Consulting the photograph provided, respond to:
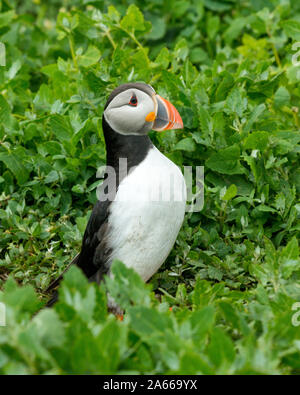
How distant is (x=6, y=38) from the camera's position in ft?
18.8

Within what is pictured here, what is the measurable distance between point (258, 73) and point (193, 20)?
2017 mm

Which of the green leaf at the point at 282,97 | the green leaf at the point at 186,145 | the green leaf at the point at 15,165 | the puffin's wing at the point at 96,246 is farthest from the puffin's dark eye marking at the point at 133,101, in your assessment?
the green leaf at the point at 282,97

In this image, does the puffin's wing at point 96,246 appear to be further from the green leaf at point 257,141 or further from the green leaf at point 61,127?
the green leaf at point 257,141

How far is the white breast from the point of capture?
3.16m

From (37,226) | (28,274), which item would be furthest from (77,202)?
(28,274)

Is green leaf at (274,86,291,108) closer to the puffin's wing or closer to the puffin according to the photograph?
the puffin

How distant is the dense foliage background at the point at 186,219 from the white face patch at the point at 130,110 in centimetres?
80

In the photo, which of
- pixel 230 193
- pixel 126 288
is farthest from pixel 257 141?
pixel 126 288

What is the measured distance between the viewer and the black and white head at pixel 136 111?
3236mm

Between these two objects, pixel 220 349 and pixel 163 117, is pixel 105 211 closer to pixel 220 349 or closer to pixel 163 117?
pixel 163 117

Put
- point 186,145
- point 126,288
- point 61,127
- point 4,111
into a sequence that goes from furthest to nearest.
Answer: point 4,111, point 61,127, point 186,145, point 126,288

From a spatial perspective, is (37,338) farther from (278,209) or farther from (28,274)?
(278,209)

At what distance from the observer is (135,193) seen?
124 inches

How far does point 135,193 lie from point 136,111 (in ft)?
1.47
